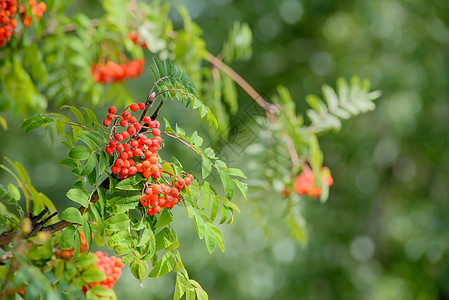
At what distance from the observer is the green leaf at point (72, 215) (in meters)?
0.69

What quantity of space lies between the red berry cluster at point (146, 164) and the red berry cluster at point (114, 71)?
3.32 ft

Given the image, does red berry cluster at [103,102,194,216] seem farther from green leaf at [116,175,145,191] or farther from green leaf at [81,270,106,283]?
green leaf at [81,270,106,283]

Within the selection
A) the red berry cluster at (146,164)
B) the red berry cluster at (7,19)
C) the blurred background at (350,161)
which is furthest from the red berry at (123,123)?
the blurred background at (350,161)

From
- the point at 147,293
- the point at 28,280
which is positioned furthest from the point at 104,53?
the point at 147,293

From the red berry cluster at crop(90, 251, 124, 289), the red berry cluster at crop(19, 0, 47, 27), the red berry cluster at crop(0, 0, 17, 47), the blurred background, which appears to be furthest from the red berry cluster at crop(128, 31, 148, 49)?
the blurred background

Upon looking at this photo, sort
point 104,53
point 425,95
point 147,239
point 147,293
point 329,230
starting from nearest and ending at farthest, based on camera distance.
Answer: point 147,239 → point 104,53 → point 425,95 → point 147,293 → point 329,230

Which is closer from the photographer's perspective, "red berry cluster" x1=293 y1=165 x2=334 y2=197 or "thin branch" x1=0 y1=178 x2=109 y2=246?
"thin branch" x1=0 y1=178 x2=109 y2=246

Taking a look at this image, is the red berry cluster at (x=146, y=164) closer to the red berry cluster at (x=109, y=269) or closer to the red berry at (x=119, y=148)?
the red berry at (x=119, y=148)

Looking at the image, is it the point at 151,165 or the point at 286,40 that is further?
the point at 286,40

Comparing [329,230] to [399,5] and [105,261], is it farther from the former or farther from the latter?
[105,261]

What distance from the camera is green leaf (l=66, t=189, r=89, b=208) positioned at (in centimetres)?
70

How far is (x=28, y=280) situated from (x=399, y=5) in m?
4.05

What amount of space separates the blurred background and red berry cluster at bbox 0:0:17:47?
8.71ft

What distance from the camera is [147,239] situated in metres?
0.71
